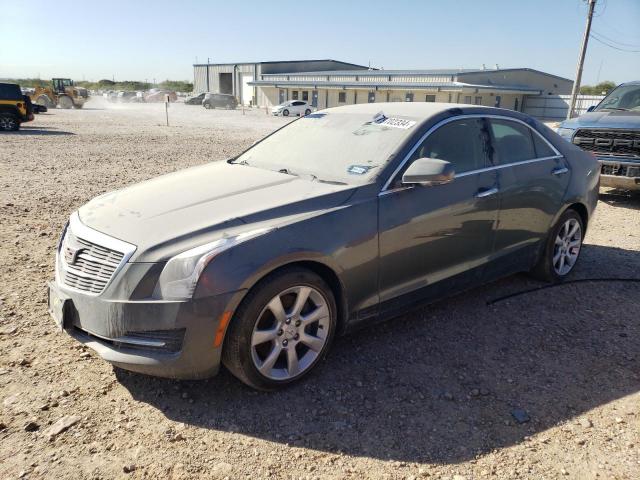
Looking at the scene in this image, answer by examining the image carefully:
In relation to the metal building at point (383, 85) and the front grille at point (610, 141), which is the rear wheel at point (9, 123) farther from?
the metal building at point (383, 85)


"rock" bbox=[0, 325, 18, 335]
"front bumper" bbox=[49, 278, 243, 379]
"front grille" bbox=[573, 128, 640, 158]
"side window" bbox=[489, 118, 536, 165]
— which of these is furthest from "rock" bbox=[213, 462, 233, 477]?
"front grille" bbox=[573, 128, 640, 158]

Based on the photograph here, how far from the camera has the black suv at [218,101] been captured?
178 feet

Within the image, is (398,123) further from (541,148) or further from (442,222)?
(541,148)

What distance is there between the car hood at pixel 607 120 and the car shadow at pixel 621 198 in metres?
1.39

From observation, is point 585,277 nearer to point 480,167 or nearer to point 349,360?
point 480,167

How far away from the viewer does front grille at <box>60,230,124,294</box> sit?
9.39 feet

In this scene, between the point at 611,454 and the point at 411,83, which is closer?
the point at 611,454

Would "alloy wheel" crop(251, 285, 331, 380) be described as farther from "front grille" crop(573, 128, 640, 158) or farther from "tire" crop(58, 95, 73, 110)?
"tire" crop(58, 95, 73, 110)

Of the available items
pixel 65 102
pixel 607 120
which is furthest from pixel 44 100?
pixel 607 120

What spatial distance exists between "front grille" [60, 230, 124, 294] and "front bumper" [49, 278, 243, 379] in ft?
0.29

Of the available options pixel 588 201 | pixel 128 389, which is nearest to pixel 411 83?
pixel 588 201

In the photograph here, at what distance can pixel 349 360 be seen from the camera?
3.55 meters

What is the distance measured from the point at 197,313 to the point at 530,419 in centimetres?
200

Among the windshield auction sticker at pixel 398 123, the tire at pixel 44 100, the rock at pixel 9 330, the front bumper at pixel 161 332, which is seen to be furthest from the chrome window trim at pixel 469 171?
the tire at pixel 44 100
